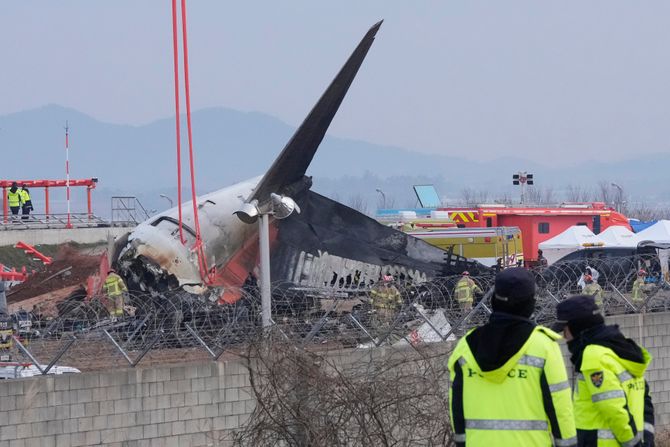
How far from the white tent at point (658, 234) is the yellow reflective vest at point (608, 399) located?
32.3 metres

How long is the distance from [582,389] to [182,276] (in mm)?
16394

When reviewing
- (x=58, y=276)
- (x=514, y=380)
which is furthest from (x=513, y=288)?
(x=58, y=276)

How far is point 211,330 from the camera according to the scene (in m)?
14.7

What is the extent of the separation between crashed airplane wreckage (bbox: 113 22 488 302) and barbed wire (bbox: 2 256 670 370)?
5.15 m

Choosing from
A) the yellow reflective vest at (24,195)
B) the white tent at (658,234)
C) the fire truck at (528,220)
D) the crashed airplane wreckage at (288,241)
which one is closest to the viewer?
the crashed airplane wreckage at (288,241)

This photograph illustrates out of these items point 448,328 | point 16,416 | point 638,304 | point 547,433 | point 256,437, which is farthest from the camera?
point 638,304

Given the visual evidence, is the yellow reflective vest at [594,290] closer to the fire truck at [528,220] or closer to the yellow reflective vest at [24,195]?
the fire truck at [528,220]

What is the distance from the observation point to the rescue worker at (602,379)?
23.3ft

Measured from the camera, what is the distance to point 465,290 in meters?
18.4

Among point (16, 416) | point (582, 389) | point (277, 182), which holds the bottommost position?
point (16, 416)

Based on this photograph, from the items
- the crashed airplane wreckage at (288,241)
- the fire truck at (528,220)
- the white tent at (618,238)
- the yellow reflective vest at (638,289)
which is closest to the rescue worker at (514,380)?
the yellow reflective vest at (638,289)

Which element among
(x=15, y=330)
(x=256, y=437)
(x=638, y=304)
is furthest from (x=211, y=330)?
(x=638, y=304)

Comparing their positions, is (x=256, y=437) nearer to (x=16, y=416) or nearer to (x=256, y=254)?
(x=16, y=416)

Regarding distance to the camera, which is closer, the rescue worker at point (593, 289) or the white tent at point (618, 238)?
the rescue worker at point (593, 289)
